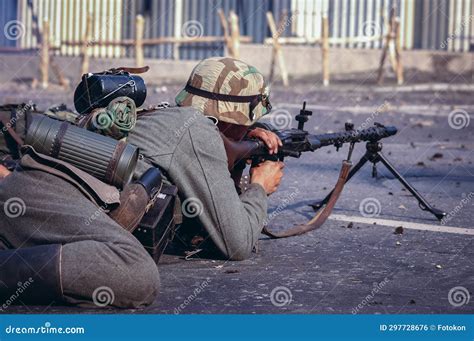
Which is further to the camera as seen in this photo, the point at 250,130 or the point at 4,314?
the point at 250,130

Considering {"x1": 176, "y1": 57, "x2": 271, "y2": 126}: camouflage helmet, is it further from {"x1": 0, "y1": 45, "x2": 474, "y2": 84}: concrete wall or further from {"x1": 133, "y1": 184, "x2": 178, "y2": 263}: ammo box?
{"x1": 0, "y1": 45, "x2": 474, "y2": 84}: concrete wall

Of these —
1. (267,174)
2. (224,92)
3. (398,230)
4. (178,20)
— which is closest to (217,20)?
(178,20)

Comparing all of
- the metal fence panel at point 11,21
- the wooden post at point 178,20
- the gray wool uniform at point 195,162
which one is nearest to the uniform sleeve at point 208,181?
the gray wool uniform at point 195,162

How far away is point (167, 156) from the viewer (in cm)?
568

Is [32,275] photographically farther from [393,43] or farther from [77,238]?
[393,43]

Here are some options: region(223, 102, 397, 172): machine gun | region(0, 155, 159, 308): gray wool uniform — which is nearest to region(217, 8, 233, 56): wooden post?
region(223, 102, 397, 172): machine gun

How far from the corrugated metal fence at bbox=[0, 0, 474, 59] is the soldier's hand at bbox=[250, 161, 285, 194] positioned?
17035mm

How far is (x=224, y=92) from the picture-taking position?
6.02 m

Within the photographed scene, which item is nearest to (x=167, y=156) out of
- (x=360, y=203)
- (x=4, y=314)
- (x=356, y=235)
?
(x=4, y=314)

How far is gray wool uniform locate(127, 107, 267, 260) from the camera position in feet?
18.6

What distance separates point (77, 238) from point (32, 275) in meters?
0.29

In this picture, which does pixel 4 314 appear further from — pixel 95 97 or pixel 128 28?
pixel 128 28

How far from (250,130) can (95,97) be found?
1.08 meters

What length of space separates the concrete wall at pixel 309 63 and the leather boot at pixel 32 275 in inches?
782
